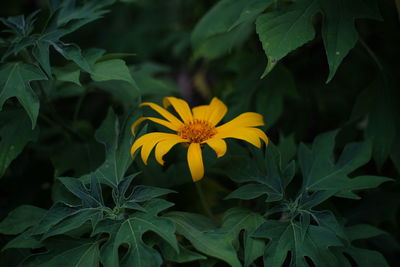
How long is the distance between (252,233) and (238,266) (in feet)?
0.35

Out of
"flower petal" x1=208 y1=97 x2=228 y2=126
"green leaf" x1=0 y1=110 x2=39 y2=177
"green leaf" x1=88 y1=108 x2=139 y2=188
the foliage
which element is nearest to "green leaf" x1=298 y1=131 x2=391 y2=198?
the foliage

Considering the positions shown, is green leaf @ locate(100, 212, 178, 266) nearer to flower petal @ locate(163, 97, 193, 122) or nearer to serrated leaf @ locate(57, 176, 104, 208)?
serrated leaf @ locate(57, 176, 104, 208)

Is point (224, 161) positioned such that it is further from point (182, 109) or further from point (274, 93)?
point (274, 93)

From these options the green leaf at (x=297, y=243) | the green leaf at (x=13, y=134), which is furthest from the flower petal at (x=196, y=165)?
the green leaf at (x=13, y=134)

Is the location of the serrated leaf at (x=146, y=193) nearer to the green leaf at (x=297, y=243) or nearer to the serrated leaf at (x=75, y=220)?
the serrated leaf at (x=75, y=220)

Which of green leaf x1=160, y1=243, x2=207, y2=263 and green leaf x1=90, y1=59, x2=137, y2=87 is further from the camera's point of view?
green leaf x1=90, y1=59, x2=137, y2=87

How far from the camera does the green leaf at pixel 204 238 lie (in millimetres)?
1151

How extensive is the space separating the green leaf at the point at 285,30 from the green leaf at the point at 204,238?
17.4 inches

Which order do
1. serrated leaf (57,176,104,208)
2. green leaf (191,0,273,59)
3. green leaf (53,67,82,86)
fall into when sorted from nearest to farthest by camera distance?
1. serrated leaf (57,176,104,208)
2. green leaf (53,67,82,86)
3. green leaf (191,0,273,59)

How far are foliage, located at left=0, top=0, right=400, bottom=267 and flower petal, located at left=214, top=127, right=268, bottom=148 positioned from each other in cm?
12

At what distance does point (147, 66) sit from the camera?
1.98m

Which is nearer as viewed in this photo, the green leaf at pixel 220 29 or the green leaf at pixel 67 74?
the green leaf at pixel 67 74

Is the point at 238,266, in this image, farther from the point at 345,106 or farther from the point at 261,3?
the point at 345,106

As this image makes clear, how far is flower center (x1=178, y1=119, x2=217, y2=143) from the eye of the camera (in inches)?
→ 50.4
